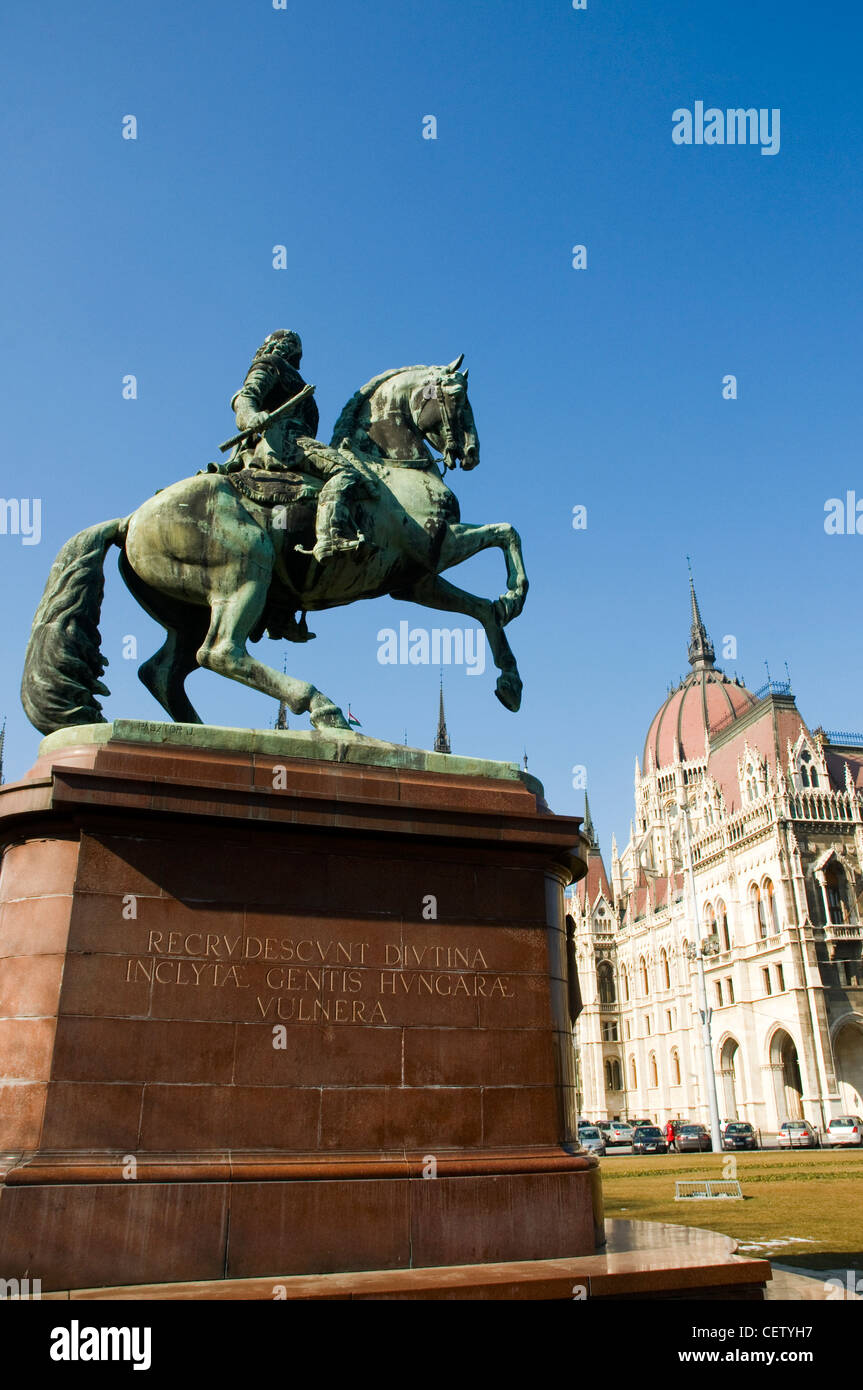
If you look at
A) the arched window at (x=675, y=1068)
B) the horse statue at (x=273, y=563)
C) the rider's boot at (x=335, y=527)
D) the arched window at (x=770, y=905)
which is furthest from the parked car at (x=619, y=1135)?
the rider's boot at (x=335, y=527)

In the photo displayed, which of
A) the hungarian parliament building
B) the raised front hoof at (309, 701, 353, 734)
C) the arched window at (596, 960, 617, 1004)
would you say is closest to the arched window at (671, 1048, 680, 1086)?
the hungarian parliament building

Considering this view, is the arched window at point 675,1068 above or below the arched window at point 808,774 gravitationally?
below

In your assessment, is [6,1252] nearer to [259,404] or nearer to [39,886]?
[39,886]

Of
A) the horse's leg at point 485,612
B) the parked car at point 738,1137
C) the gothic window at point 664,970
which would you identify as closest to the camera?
the horse's leg at point 485,612

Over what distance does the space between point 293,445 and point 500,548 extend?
7.29 ft

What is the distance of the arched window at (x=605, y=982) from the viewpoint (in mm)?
109125

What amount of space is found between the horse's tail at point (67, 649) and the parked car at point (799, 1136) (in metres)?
54.9

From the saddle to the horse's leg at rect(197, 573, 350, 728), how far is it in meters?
0.83

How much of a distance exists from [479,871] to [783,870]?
67.2m

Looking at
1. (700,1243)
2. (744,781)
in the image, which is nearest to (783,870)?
(744,781)

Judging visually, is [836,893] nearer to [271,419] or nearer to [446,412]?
[446,412]

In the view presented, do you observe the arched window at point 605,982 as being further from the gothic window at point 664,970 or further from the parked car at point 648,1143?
the parked car at point 648,1143

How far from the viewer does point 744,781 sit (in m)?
76.9

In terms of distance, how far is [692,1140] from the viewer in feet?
168
